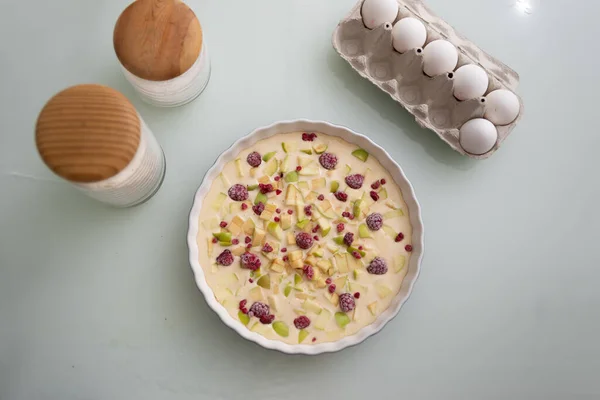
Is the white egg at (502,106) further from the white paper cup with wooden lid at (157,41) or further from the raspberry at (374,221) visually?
the white paper cup with wooden lid at (157,41)

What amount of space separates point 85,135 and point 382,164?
0.64 meters

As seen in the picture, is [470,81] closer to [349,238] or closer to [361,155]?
[361,155]

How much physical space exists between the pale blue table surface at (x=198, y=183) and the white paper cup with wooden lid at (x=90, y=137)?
24cm

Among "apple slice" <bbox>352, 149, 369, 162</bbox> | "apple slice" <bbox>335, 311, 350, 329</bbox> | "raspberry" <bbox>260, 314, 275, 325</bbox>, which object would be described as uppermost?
"apple slice" <bbox>352, 149, 369, 162</bbox>

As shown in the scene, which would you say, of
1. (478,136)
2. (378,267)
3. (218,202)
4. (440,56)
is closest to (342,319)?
(378,267)

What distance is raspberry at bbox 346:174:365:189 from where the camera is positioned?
1.13 meters

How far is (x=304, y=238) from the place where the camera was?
1.08m

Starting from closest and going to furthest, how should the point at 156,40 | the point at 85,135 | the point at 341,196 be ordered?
the point at 85,135
the point at 156,40
the point at 341,196

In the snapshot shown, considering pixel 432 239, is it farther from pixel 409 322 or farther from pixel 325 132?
pixel 325 132

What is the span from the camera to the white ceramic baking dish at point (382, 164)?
102cm

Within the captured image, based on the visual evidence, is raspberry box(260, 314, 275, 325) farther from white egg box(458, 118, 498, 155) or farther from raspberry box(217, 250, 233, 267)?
white egg box(458, 118, 498, 155)

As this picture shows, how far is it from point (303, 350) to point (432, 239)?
0.42 m

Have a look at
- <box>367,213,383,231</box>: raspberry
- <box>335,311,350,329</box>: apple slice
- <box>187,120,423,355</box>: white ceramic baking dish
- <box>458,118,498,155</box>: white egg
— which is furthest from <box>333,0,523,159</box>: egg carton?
<box>335,311,350,329</box>: apple slice

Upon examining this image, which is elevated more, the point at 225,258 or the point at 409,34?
the point at 409,34
